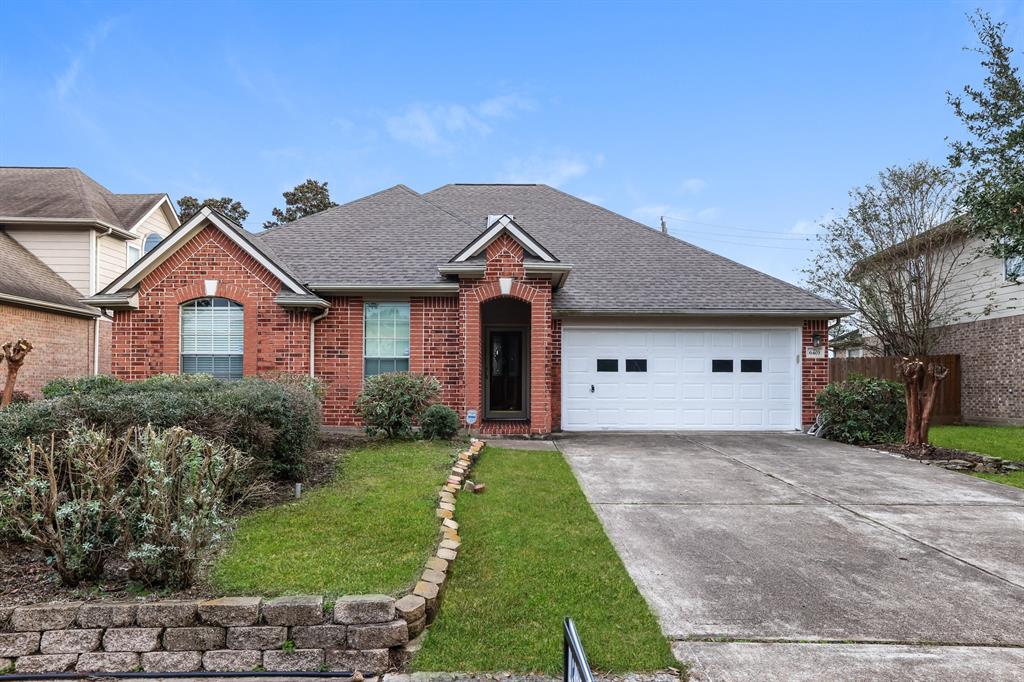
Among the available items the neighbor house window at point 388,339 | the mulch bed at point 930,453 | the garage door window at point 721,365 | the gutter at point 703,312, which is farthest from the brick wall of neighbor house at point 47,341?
the mulch bed at point 930,453

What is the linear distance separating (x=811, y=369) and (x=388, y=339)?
9.93 metres

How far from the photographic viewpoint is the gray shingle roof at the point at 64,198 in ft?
51.9

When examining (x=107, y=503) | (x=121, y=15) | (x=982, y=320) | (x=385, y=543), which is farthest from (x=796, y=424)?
(x=121, y=15)

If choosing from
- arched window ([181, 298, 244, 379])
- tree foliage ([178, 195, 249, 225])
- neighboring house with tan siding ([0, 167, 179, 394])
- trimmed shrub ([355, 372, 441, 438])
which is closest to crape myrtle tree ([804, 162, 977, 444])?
trimmed shrub ([355, 372, 441, 438])

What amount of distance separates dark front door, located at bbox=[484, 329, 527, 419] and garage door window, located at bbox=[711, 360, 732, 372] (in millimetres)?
4743

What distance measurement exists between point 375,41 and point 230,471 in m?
12.4

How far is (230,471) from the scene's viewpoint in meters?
4.98

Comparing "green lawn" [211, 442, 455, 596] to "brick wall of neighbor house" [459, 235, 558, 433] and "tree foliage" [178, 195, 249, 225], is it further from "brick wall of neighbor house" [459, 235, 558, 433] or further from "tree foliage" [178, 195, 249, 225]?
"tree foliage" [178, 195, 249, 225]

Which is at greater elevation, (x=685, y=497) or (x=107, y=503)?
(x=107, y=503)

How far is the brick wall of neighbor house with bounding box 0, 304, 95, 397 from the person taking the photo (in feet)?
42.6

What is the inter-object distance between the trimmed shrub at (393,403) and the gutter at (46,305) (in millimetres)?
9674

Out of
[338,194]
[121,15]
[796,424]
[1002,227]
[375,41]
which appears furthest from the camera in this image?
[338,194]

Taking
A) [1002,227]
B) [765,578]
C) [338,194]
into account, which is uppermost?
[338,194]

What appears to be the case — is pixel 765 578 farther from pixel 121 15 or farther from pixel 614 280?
pixel 121 15
